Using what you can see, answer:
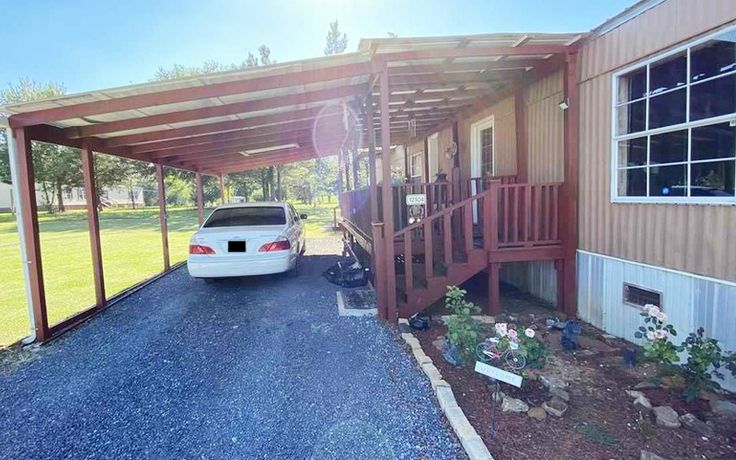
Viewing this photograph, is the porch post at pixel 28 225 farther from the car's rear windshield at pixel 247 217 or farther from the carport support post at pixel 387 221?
the carport support post at pixel 387 221

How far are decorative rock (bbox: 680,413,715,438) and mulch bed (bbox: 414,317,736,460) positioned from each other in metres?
0.05

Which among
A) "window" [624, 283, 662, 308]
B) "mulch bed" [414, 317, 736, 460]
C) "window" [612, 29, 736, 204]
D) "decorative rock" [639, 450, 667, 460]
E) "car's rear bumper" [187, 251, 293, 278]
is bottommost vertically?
"mulch bed" [414, 317, 736, 460]

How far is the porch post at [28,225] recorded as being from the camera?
14.8ft

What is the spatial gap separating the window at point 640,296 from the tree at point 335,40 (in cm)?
2959

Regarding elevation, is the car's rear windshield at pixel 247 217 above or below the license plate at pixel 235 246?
above

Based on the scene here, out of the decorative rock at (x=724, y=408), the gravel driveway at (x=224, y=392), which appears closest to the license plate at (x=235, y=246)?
the gravel driveway at (x=224, y=392)

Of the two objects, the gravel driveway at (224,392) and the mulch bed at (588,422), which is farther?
the gravel driveway at (224,392)

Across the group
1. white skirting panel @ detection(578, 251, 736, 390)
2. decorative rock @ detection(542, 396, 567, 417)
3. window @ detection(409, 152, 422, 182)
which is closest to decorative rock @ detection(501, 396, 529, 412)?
decorative rock @ detection(542, 396, 567, 417)

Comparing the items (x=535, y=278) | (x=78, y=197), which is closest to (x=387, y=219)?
(x=535, y=278)

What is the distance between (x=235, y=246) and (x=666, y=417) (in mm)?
5564

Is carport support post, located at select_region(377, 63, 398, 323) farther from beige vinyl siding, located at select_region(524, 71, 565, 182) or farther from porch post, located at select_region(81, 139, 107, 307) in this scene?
porch post, located at select_region(81, 139, 107, 307)

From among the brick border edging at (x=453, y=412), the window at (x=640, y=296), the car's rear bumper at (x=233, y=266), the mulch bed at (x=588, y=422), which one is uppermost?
the car's rear bumper at (x=233, y=266)

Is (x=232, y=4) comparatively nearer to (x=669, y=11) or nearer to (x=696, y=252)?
(x=669, y=11)

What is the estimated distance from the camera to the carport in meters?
4.49
